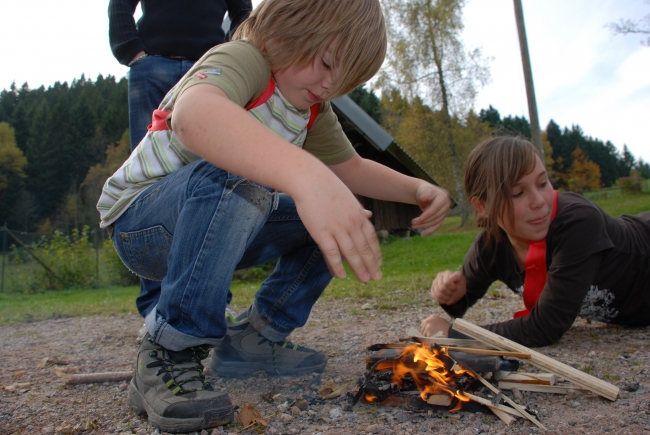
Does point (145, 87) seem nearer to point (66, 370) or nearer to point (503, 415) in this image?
point (66, 370)

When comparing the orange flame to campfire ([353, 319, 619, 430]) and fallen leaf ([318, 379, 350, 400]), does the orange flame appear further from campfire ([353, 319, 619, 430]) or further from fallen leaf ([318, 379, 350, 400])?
fallen leaf ([318, 379, 350, 400])

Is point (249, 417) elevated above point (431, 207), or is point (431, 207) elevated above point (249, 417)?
point (431, 207)

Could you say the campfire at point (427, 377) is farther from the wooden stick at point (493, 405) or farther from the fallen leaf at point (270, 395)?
the fallen leaf at point (270, 395)

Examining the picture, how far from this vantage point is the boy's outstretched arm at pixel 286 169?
1.06m

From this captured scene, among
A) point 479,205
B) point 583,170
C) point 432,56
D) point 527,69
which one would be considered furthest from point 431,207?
point 583,170

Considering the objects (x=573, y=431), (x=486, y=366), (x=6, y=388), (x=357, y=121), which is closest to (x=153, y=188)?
(x=6, y=388)

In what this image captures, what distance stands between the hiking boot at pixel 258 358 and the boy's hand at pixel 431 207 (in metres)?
0.79

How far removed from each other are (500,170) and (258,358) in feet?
4.93

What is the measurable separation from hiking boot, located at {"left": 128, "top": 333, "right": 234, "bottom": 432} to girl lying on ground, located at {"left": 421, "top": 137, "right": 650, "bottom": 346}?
1.15 meters

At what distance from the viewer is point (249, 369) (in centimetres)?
219

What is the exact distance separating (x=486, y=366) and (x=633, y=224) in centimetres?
154

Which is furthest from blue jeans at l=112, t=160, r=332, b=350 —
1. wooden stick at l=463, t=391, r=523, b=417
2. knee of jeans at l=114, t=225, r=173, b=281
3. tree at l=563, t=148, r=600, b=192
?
tree at l=563, t=148, r=600, b=192

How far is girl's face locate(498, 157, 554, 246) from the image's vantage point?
7.84ft

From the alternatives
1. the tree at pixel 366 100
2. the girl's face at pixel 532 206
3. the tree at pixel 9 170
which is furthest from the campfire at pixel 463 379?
the tree at pixel 9 170
